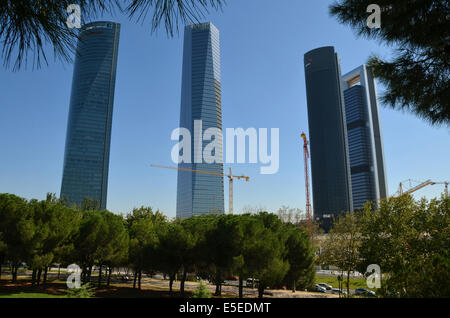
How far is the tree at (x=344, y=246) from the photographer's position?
2506 cm

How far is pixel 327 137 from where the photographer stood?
15662 cm

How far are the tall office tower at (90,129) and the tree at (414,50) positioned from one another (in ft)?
463

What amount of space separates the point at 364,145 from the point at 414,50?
173 metres

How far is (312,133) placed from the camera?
163m

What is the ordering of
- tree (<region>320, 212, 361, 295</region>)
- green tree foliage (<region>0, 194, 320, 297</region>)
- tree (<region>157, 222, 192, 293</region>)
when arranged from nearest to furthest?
1. green tree foliage (<region>0, 194, 320, 297</region>)
2. tree (<region>157, 222, 192, 293</region>)
3. tree (<region>320, 212, 361, 295</region>)

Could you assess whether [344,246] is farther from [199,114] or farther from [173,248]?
[199,114]

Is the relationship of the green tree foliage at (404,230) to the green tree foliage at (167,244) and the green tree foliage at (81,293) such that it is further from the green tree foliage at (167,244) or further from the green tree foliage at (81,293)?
the green tree foliage at (81,293)

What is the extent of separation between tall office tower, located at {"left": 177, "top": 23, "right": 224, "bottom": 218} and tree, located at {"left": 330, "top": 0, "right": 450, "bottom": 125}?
153m

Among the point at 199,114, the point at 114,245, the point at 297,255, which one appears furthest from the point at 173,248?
the point at 199,114

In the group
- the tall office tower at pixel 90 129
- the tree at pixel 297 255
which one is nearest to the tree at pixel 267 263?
the tree at pixel 297 255

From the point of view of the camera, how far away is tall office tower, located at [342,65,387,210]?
159375 mm

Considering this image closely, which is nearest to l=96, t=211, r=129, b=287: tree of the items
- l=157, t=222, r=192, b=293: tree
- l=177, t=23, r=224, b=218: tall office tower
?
l=157, t=222, r=192, b=293: tree

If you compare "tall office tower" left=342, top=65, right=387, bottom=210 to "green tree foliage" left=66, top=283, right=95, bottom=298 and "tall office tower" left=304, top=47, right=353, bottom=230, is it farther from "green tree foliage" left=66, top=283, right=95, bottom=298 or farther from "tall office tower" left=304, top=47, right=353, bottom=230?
"green tree foliage" left=66, top=283, right=95, bottom=298
